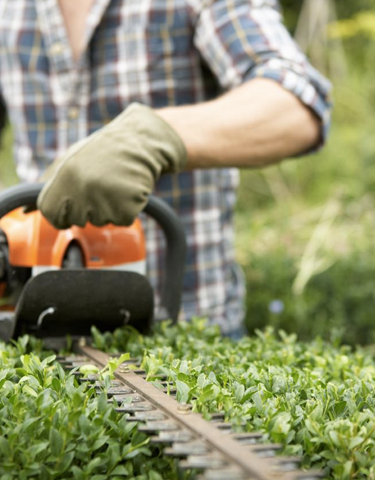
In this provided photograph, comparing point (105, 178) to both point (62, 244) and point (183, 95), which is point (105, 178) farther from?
point (183, 95)

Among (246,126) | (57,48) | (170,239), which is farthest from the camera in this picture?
(57,48)

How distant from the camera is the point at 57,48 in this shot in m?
2.68

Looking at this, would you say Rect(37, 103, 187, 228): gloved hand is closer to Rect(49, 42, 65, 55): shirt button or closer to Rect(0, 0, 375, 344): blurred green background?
Rect(0, 0, 375, 344): blurred green background

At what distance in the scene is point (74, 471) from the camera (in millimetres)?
1097

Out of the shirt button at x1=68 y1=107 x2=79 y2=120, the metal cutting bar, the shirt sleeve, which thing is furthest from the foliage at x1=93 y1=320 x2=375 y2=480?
the shirt button at x1=68 y1=107 x2=79 y2=120

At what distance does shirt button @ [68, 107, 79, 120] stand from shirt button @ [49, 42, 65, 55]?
0.20 metres

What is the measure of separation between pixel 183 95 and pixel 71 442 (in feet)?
5.78

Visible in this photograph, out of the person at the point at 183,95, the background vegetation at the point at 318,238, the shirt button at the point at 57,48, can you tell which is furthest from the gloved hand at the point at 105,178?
the background vegetation at the point at 318,238

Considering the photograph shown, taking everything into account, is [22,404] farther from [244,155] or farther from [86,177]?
[244,155]

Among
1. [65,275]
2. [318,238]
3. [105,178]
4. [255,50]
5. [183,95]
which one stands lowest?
[318,238]

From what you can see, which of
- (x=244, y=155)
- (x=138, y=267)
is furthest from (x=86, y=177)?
(x=244, y=155)

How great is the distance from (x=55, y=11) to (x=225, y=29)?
635 millimetres

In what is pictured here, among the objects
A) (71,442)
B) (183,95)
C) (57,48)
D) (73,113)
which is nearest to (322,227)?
(183,95)

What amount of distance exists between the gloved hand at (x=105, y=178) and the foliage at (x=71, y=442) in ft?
2.02
